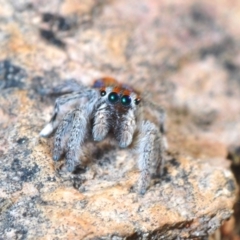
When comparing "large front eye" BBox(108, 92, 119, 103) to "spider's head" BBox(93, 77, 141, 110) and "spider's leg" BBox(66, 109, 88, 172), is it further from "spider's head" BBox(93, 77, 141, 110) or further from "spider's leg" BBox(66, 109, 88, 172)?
"spider's leg" BBox(66, 109, 88, 172)

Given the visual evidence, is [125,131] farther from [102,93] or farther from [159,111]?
[159,111]

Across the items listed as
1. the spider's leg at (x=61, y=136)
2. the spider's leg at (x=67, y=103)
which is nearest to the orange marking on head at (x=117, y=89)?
the spider's leg at (x=67, y=103)

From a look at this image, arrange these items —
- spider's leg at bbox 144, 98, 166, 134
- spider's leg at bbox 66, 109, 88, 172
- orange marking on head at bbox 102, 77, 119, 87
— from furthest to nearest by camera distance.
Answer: spider's leg at bbox 144, 98, 166, 134 < orange marking on head at bbox 102, 77, 119, 87 < spider's leg at bbox 66, 109, 88, 172

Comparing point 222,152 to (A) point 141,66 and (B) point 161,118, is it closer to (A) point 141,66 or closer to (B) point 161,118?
(B) point 161,118

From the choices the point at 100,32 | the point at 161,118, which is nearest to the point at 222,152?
the point at 161,118

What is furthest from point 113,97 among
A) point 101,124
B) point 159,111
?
point 159,111

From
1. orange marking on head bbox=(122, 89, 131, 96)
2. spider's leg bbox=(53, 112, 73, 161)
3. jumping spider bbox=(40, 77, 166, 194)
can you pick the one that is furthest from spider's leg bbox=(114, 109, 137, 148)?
spider's leg bbox=(53, 112, 73, 161)

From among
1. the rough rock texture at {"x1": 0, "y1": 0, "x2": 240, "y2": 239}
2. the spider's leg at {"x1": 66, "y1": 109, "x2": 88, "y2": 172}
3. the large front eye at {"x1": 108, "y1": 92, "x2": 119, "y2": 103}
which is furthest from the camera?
the large front eye at {"x1": 108, "y1": 92, "x2": 119, "y2": 103}
